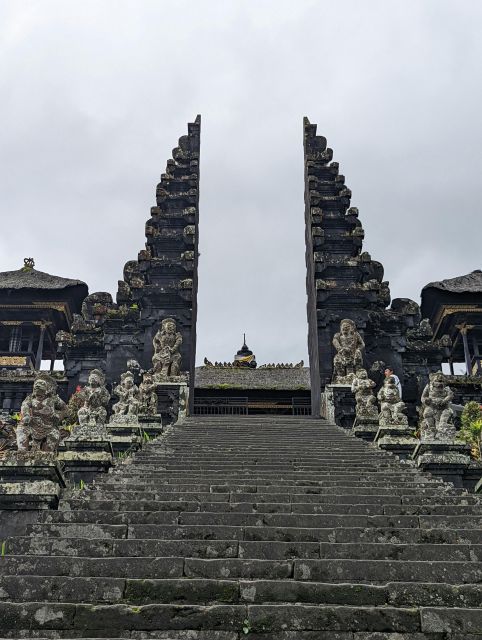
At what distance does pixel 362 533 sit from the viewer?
7160 mm

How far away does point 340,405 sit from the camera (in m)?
17.4

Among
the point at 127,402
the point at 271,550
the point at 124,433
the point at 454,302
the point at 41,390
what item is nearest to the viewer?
the point at 271,550

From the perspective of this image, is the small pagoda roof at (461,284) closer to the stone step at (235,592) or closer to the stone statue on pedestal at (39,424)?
the stone statue on pedestal at (39,424)

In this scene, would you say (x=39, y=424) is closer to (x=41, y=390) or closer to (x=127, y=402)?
(x=41, y=390)

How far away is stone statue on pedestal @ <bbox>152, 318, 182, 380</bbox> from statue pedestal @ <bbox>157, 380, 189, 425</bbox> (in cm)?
79

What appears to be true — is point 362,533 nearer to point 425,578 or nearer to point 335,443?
point 425,578

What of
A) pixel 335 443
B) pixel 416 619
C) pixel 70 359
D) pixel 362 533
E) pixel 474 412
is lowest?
pixel 416 619

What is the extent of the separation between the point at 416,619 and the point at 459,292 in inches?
972

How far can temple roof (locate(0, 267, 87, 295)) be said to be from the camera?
2880 cm

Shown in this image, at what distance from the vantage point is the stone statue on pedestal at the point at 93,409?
11.0 metres

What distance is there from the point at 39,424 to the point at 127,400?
4.46m

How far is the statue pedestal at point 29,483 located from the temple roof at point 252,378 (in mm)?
16185

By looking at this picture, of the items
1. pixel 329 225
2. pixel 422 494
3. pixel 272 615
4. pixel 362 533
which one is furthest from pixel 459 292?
pixel 272 615

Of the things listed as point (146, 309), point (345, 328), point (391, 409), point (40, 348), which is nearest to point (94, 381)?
point (391, 409)
